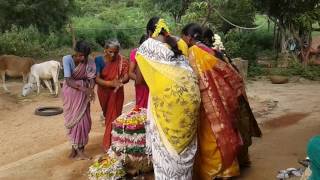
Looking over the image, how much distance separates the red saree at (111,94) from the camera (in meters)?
5.66

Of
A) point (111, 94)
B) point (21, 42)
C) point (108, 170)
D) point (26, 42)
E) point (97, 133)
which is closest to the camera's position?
point (108, 170)

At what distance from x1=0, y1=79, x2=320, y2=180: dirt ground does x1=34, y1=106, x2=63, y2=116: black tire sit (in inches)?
6.8

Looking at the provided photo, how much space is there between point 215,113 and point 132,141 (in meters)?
0.97

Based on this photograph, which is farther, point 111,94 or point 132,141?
point 111,94

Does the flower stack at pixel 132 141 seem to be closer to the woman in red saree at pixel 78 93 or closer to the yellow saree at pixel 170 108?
the yellow saree at pixel 170 108

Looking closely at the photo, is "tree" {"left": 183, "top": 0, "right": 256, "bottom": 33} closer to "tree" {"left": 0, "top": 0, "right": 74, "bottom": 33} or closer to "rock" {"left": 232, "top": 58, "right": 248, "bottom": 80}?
"rock" {"left": 232, "top": 58, "right": 248, "bottom": 80}

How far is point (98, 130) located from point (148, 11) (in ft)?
57.5

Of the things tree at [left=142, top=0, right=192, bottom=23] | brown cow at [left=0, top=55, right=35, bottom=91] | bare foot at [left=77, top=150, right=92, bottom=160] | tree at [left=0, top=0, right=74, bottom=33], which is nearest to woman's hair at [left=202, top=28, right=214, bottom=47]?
bare foot at [left=77, top=150, right=92, bottom=160]

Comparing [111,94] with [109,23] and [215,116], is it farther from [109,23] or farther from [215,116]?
[109,23]

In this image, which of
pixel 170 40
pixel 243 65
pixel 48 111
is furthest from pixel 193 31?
pixel 243 65

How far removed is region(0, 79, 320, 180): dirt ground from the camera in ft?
17.9

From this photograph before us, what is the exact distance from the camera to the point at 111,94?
5727 millimetres

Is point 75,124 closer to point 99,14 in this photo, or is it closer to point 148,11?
point 148,11

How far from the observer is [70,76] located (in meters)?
5.66
